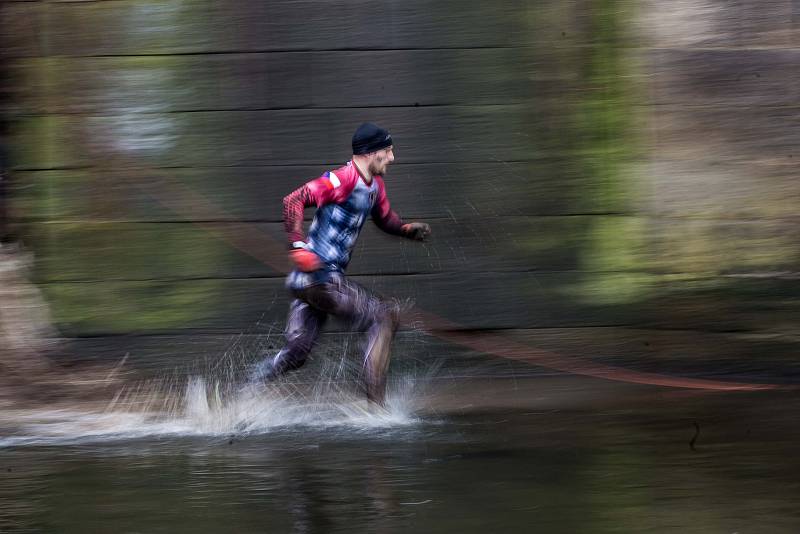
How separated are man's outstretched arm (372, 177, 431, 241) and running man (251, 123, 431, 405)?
0.01m

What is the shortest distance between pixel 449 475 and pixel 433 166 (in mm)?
2981

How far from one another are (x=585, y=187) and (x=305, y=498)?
3606 millimetres

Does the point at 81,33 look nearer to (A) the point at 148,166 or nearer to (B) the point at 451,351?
(A) the point at 148,166

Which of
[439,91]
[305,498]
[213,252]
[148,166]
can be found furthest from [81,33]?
[305,498]

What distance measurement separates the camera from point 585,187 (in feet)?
24.5

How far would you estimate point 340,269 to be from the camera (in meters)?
6.21

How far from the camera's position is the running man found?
5.99 m

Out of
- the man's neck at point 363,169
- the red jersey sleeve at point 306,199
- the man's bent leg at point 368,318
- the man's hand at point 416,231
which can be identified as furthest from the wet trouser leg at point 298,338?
the man's neck at point 363,169

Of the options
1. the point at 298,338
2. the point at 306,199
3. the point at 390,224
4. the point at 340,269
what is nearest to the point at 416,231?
the point at 390,224

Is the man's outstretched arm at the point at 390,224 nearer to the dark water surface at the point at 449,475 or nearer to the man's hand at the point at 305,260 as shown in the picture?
the man's hand at the point at 305,260

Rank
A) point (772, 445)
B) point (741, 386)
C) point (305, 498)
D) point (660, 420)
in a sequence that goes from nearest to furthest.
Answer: point (305, 498), point (772, 445), point (660, 420), point (741, 386)

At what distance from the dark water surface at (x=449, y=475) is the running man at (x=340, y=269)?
0.35 metres

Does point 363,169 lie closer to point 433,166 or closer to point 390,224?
point 390,224

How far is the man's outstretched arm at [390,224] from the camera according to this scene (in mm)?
6289
